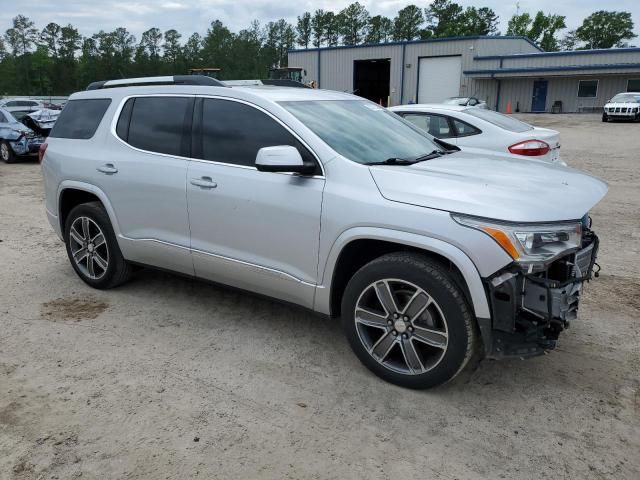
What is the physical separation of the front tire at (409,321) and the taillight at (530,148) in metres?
4.82

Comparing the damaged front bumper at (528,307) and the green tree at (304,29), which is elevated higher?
the green tree at (304,29)

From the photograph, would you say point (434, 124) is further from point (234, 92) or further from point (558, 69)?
point (558, 69)

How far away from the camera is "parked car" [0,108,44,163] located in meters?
14.6

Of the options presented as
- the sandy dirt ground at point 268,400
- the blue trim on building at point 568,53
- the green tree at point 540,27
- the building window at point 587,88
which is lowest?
the sandy dirt ground at point 268,400

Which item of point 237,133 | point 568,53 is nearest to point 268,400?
point 237,133

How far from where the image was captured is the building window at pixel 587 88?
3772 cm

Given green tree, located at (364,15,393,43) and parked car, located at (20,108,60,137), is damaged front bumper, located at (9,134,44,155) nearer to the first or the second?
parked car, located at (20,108,60,137)

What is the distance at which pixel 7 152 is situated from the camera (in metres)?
14.8

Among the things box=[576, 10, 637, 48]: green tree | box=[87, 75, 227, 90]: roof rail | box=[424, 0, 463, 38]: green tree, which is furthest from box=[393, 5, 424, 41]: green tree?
box=[87, 75, 227, 90]: roof rail

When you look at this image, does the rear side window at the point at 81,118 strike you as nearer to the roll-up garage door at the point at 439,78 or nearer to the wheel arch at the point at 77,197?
the wheel arch at the point at 77,197

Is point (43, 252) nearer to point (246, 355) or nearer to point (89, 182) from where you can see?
point (89, 182)

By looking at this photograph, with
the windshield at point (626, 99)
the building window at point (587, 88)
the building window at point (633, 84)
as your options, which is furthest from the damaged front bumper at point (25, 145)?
the building window at point (633, 84)

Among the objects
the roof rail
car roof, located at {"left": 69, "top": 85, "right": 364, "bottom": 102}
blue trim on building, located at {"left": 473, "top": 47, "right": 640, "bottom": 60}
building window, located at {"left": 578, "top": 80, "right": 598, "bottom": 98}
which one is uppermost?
blue trim on building, located at {"left": 473, "top": 47, "right": 640, "bottom": 60}

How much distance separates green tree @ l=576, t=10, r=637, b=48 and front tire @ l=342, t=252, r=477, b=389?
4185 inches
